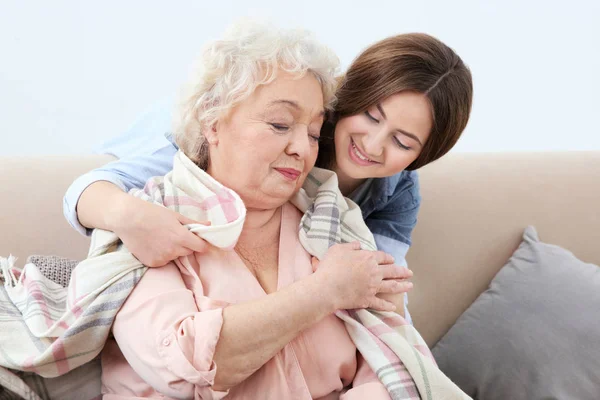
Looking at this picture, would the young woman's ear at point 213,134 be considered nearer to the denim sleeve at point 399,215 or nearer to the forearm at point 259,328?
the forearm at point 259,328

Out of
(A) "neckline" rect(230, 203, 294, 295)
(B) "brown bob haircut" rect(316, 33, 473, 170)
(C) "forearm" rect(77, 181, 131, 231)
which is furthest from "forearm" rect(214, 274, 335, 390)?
(B) "brown bob haircut" rect(316, 33, 473, 170)

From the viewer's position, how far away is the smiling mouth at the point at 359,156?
5.37 ft

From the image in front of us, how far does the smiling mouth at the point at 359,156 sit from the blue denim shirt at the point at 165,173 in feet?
0.70

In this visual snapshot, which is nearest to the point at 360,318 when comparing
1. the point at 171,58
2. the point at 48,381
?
the point at 48,381

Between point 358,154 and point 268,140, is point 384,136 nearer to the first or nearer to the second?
point 358,154

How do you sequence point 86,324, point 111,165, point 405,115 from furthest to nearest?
1. point 111,165
2. point 405,115
3. point 86,324

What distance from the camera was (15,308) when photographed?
141 cm

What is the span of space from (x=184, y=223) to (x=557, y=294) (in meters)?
1.29

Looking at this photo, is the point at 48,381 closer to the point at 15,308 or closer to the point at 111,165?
the point at 15,308

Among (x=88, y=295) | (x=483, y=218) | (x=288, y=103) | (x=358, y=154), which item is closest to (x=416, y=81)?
(x=358, y=154)

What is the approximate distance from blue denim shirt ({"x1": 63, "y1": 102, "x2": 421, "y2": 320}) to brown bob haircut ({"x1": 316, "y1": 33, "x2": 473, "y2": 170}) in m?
0.23

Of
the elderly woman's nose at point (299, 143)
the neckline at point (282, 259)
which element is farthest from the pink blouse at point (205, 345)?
the elderly woman's nose at point (299, 143)

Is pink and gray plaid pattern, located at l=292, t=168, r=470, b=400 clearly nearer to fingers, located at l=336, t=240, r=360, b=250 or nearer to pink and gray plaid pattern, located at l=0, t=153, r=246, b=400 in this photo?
fingers, located at l=336, t=240, r=360, b=250

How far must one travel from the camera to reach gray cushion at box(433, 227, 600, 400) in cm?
186
